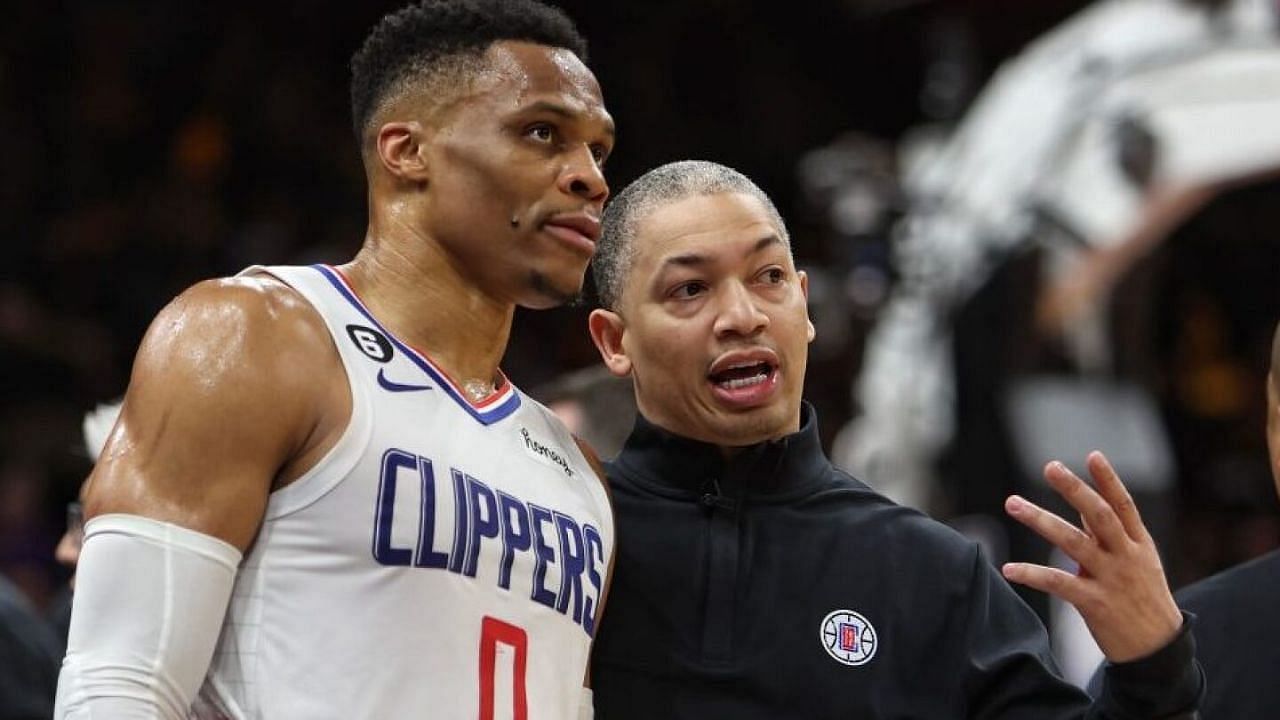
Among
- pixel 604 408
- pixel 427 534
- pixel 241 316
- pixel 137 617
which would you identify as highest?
pixel 241 316

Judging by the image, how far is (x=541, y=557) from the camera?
2.94m

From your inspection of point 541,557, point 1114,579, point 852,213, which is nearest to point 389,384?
point 541,557

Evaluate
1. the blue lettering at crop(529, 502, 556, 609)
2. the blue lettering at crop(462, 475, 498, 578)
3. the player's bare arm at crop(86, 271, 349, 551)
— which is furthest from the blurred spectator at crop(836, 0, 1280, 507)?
the player's bare arm at crop(86, 271, 349, 551)

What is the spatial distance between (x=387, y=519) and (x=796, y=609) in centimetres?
80

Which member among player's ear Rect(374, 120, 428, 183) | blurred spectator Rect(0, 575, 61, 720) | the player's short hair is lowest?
blurred spectator Rect(0, 575, 61, 720)

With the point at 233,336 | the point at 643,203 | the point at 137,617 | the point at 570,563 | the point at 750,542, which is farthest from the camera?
the point at 643,203

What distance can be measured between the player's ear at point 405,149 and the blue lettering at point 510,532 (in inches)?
22.0

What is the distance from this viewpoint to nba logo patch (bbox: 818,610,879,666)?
3.10 metres

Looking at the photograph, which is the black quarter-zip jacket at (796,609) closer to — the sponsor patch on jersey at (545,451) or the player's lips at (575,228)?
the sponsor patch on jersey at (545,451)

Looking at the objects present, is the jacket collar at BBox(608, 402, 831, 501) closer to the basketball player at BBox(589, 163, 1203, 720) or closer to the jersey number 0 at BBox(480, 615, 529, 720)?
the basketball player at BBox(589, 163, 1203, 720)

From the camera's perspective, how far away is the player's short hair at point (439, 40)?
10.1 ft

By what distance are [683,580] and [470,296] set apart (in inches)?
24.0

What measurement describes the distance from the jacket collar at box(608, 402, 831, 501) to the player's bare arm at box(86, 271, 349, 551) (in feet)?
2.55

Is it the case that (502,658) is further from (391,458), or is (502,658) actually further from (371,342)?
(371,342)
